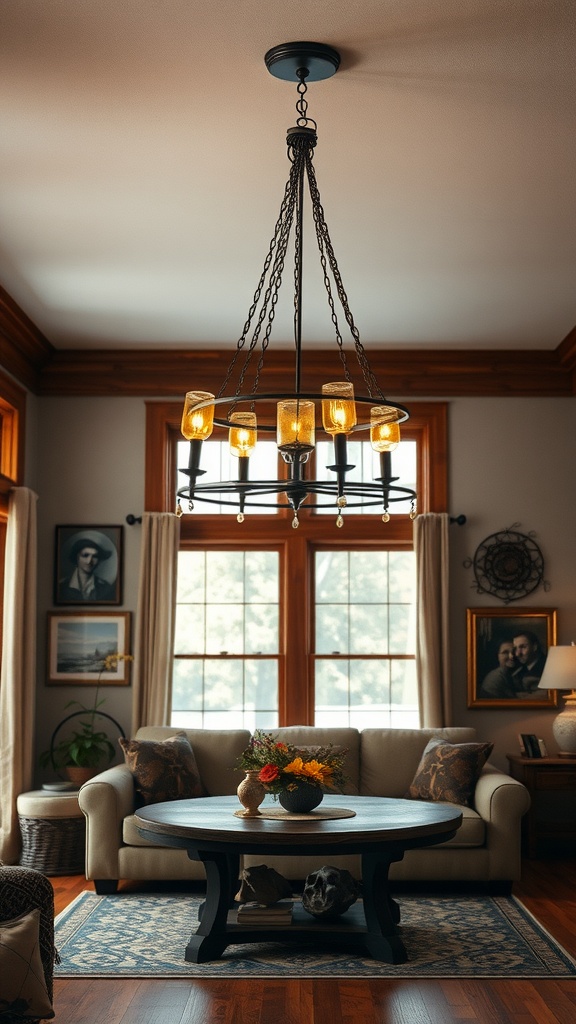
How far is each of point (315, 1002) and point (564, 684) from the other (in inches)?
129

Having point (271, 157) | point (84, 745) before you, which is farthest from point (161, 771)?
point (271, 157)

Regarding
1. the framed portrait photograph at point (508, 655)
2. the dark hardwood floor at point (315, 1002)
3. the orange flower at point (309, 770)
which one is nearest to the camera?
the dark hardwood floor at point (315, 1002)

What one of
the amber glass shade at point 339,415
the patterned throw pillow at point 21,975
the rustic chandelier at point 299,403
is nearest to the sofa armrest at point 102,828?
the rustic chandelier at point 299,403

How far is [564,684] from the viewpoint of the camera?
687 centimetres

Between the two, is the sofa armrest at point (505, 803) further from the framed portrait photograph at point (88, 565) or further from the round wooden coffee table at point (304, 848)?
the framed portrait photograph at point (88, 565)

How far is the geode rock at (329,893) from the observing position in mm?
4895

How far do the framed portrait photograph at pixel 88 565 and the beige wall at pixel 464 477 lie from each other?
6cm

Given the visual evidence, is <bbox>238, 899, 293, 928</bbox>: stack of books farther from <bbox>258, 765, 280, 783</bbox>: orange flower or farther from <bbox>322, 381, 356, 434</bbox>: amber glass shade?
<bbox>322, 381, 356, 434</bbox>: amber glass shade

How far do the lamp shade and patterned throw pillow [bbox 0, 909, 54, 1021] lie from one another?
432 centimetres

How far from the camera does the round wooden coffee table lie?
4547 mm

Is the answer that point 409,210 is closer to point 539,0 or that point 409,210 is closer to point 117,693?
point 539,0

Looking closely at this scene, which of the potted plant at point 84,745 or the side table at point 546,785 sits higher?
the potted plant at point 84,745

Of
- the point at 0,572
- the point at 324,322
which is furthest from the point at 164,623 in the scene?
the point at 324,322

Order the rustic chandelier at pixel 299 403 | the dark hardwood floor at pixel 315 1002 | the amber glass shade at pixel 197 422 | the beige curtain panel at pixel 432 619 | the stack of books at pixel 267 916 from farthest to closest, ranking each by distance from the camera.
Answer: the beige curtain panel at pixel 432 619 < the stack of books at pixel 267 916 < the amber glass shade at pixel 197 422 < the dark hardwood floor at pixel 315 1002 < the rustic chandelier at pixel 299 403
